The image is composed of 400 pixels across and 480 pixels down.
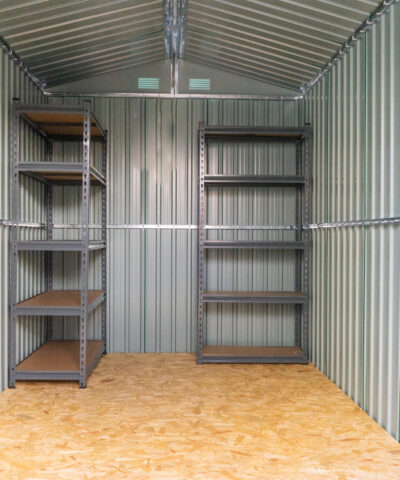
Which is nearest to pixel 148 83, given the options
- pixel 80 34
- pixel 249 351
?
pixel 80 34

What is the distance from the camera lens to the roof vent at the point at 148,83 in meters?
6.34

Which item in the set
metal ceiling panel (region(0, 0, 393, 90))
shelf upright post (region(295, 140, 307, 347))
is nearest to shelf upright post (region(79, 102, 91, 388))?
metal ceiling panel (region(0, 0, 393, 90))

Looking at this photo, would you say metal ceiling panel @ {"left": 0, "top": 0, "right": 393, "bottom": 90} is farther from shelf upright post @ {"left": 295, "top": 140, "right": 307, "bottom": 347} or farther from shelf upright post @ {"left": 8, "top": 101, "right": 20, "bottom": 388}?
shelf upright post @ {"left": 295, "top": 140, "right": 307, "bottom": 347}

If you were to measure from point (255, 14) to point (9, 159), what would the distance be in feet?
11.4

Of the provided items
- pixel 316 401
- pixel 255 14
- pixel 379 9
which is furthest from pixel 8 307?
pixel 379 9

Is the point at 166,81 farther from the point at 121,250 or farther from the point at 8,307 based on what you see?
the point at 8,307

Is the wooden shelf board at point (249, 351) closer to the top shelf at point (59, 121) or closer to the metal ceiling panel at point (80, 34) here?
the top shelf at point (59, 121)

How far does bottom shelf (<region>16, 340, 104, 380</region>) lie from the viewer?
489 cm

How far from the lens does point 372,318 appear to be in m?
4.08

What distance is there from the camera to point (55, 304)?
5.00 meters

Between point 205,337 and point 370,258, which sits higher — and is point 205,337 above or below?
below

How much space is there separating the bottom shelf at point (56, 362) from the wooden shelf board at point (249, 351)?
1.66 metres

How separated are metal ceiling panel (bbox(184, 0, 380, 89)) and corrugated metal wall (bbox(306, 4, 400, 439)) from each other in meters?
0.31

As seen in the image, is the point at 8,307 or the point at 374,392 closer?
the point at 374,392
